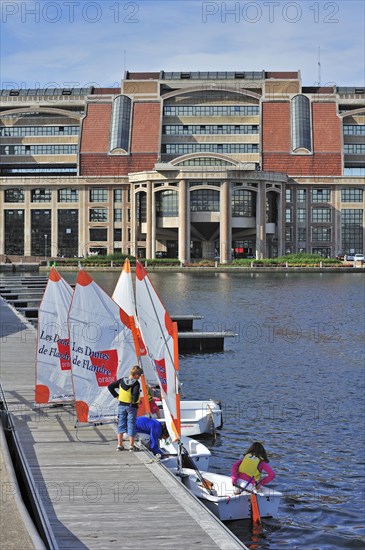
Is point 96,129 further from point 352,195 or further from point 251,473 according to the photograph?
point 251,473

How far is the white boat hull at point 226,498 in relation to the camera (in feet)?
69.0

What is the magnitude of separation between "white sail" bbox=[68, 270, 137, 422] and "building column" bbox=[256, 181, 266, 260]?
153 meters

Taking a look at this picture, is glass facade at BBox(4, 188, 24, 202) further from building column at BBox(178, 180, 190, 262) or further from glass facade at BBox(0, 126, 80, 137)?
building column at BBox(178, 180, 190, 262)

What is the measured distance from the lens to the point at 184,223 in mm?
174000

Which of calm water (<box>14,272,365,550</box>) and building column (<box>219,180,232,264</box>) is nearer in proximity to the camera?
calm water (<box>14,272,365,550</box>)

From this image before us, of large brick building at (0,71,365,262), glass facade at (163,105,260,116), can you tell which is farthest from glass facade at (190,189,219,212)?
glass facade at (163,105,260,116)

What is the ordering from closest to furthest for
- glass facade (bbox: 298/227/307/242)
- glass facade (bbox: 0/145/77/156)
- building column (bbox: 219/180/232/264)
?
1. building column (bbox: 219/180/232/264)
2. glass facade (bbox: 298/227/307/242)
3. glass facade (bbox: 0/145/77/156)

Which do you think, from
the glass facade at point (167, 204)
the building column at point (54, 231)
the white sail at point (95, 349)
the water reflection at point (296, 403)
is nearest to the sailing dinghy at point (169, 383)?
the white sail at point (95, 349)

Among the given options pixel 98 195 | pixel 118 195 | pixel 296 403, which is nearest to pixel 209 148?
pixel 118 195

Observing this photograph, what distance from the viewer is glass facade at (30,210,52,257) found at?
188000mm

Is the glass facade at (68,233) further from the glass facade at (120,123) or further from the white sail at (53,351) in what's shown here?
the white sail at (53,351)

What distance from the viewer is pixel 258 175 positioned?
174 m

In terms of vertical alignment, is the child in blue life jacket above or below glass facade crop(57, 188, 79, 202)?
below

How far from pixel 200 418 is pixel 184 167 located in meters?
146
